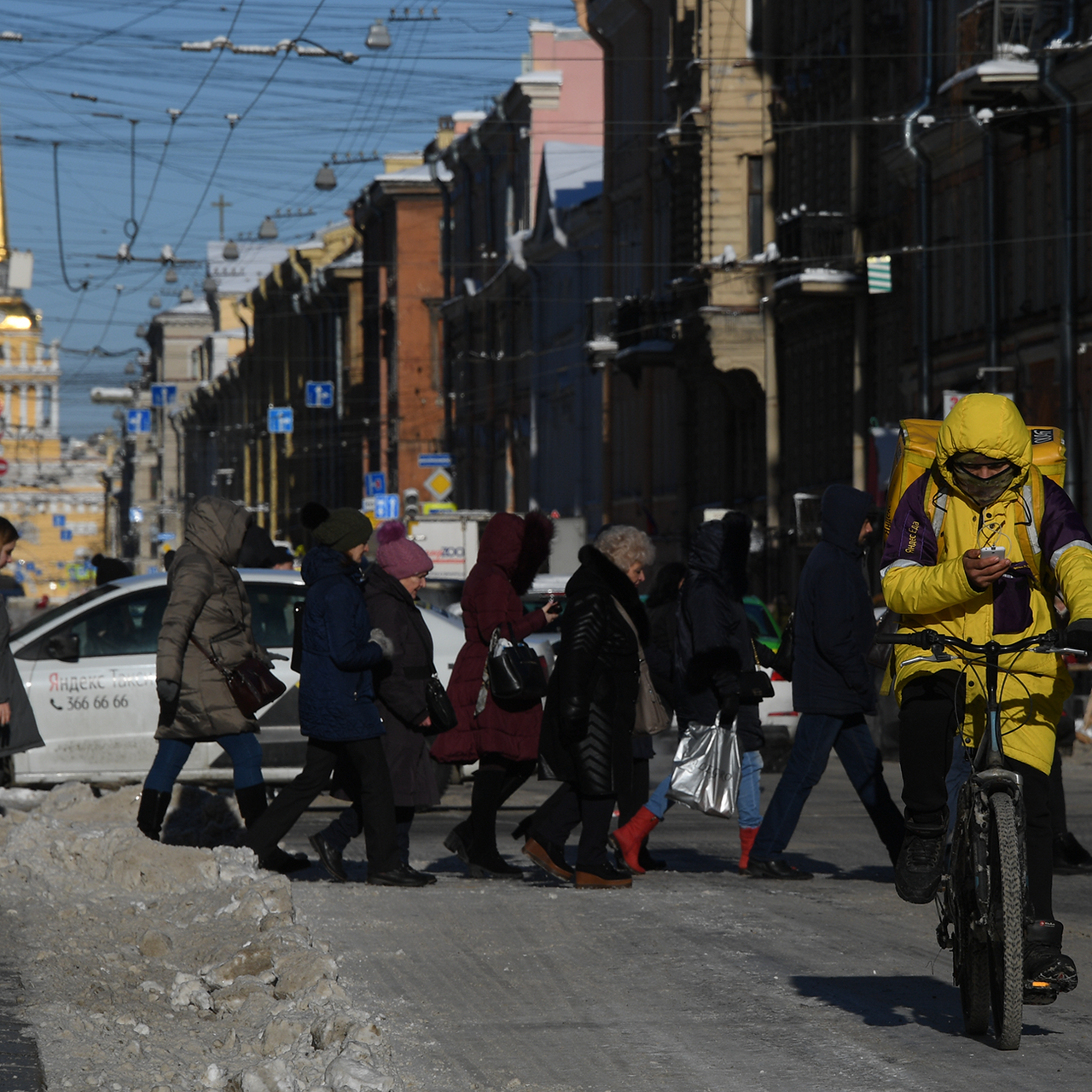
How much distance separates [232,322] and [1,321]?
395ft

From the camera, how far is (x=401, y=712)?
35.8ft

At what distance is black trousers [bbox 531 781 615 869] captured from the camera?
1067cm

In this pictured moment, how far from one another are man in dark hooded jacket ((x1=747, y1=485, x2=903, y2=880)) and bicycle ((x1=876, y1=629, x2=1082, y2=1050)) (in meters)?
4.01

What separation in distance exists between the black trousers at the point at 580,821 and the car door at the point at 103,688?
4208 mm

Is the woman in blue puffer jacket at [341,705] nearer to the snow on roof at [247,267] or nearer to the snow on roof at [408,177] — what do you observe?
the snow on roof at [408,177]

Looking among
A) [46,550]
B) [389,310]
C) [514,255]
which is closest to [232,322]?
[46,550]

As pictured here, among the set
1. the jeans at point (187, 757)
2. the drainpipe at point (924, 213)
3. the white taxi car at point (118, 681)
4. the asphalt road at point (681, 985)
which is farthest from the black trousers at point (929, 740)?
the drainpipe at point (924, 213)

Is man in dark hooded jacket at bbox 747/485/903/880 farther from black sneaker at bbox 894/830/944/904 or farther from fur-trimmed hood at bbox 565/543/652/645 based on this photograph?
black sneaker at bbox 894/830/944/904

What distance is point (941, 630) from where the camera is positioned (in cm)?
688

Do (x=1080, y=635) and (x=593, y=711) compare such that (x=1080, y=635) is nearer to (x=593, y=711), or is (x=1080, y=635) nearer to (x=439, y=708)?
(x=593, y=711)

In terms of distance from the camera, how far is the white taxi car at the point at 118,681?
14328mm

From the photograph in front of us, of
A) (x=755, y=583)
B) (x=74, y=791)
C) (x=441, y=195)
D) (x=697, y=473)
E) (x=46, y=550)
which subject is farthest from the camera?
(x=46, y=550)

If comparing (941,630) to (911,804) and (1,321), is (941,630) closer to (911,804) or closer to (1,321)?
(911,804)

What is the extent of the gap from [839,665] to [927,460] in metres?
3.75
